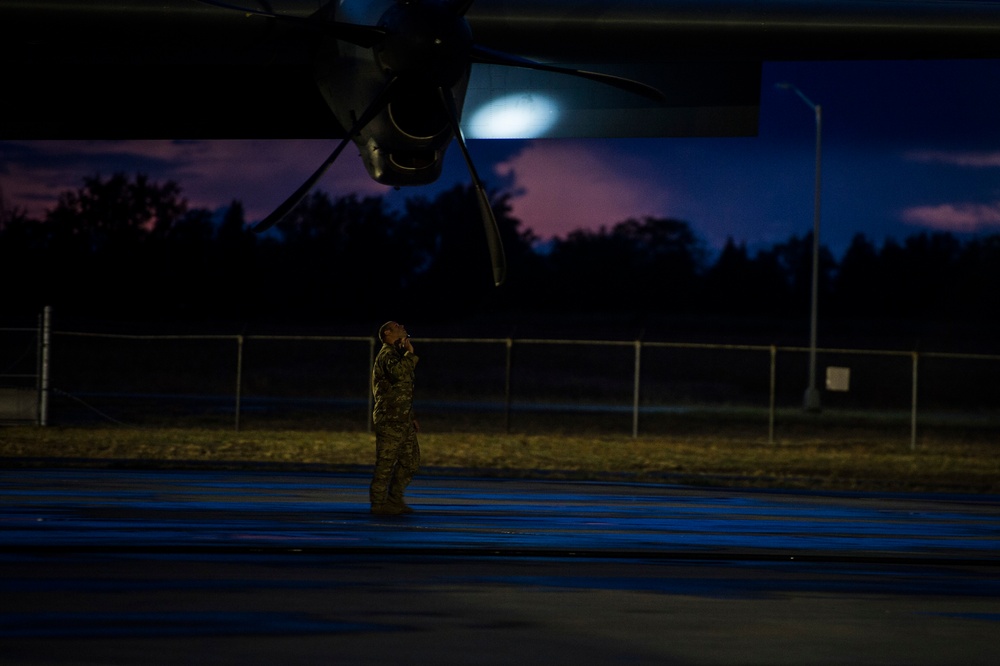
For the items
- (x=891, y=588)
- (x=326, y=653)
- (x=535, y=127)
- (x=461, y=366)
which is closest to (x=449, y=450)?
(x=535, y=127)

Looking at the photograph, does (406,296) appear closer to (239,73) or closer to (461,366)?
(461,366)

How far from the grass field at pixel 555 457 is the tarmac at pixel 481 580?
11.3ft

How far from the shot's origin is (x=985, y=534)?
41.2ft

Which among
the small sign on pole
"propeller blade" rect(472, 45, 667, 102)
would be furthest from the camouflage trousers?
the small sign on pole

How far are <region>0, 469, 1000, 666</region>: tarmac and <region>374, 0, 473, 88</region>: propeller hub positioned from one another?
13.1 ft

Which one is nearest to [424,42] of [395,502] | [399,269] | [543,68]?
[543,68]

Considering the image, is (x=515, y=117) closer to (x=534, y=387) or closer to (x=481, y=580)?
(x=481, y=580)

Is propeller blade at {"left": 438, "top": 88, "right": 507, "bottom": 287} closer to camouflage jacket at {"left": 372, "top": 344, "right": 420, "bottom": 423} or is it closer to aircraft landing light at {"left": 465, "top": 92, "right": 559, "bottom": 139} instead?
camouflage jacket at {"left": 372, "top": 344, "right": 420, "bottom": 423}

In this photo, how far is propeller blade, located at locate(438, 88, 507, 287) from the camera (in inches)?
503

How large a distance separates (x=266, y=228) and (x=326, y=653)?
20.0 ft

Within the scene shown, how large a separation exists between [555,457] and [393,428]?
947cm

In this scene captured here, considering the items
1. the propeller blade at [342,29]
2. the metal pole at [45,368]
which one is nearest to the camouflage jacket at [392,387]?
the propeller blade at [342,29]

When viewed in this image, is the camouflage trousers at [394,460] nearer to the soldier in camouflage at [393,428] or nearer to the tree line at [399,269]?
the soldier in camouflage at [393,428]

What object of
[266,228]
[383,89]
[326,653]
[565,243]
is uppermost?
[565,243]
